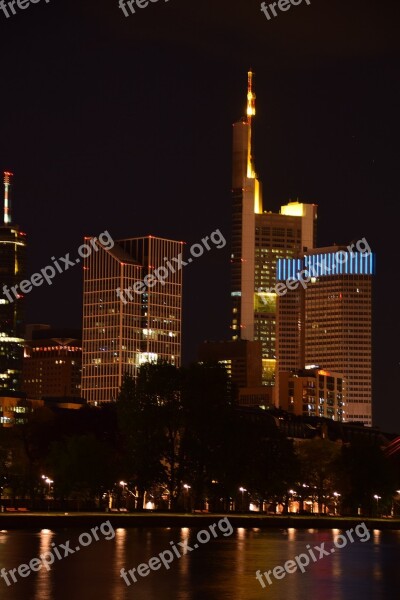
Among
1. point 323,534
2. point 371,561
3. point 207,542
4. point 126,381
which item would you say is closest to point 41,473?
point 126,381

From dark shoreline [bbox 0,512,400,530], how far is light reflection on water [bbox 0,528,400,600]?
5.39m

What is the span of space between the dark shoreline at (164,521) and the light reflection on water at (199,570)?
17.7ft

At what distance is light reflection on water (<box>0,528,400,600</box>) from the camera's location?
65688mm

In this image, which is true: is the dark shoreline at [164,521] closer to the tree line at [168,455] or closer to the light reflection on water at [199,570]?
the light reflection on water at [199,570]

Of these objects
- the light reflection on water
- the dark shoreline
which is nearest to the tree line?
the dark shoreline

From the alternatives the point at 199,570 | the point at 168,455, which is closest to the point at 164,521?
the point at 168,455

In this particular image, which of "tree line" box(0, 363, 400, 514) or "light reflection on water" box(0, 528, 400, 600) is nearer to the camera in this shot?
"light reflection on water" box(0, 528, 400, 600)

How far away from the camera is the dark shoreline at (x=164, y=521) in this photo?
118 metres

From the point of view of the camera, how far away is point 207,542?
10712cm

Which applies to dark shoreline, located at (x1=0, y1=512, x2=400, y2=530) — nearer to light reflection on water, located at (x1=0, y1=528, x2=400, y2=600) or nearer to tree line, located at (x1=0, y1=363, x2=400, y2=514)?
light reflection on water, located at (x1=0, y1=528, x2=400, y2=600)

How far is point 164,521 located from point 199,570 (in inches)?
2133

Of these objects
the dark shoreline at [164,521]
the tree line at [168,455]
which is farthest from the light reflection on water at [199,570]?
the tree line at [168,455]

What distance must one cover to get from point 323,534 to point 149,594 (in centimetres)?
6749

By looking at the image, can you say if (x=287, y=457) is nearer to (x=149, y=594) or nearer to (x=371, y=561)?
(x=371, y=561)
